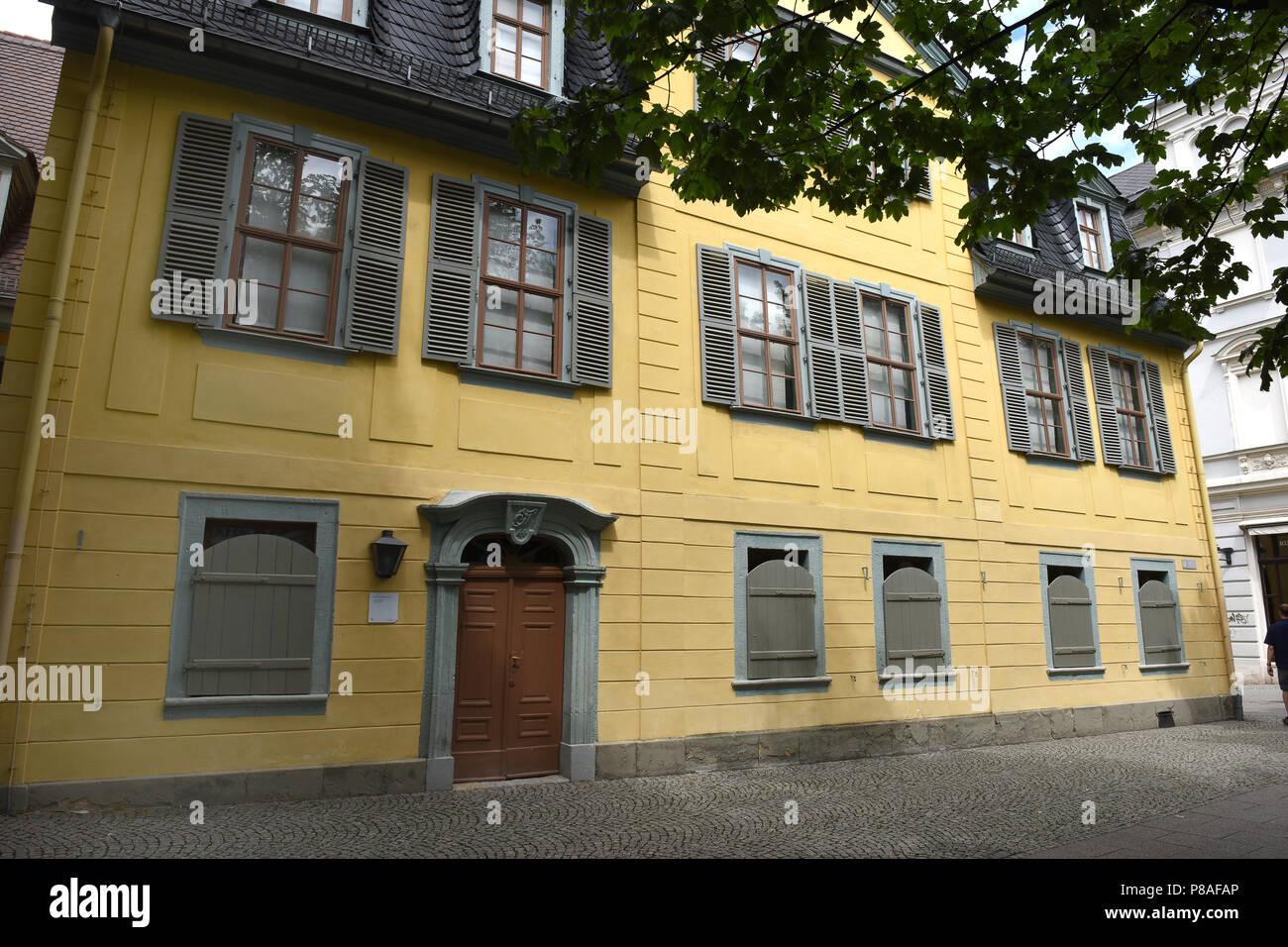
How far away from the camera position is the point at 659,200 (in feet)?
33.8

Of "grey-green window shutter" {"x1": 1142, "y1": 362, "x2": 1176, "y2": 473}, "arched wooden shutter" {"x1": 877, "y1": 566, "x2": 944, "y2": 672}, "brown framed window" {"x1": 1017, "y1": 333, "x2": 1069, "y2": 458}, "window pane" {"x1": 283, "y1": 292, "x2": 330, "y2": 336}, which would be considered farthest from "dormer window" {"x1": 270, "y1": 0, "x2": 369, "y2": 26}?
"grey-green window shutter" {"x1": 1142, "y1": 362, "x2": 1176, "y2": 473}

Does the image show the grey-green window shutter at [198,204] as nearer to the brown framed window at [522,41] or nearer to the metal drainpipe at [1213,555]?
the brown framed window at [522,41]

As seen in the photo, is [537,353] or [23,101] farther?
[23,101]

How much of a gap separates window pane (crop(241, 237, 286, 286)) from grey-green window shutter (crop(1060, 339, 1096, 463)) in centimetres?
1187

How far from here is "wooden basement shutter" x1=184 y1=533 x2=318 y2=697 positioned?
709cm

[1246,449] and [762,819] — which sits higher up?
[1246,449]

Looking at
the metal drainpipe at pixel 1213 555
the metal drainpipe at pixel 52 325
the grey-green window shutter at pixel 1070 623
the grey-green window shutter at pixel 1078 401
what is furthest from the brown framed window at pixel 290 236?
the metal drainpipe at pixel 1213 555

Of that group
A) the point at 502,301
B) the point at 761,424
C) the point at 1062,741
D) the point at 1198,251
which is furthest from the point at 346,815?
the point at 1062,741

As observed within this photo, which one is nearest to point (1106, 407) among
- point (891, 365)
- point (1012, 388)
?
point (1012, 388)

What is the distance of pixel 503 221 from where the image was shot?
30.2 ft

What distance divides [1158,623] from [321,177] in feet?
46.4

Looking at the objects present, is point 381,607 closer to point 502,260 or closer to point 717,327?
point 502,260

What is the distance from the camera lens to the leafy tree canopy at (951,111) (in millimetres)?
5492

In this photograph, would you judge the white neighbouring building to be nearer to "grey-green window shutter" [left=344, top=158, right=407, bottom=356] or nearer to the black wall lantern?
"grey-green window shutter" [left=344, top=158, right=407, bottom=356]
